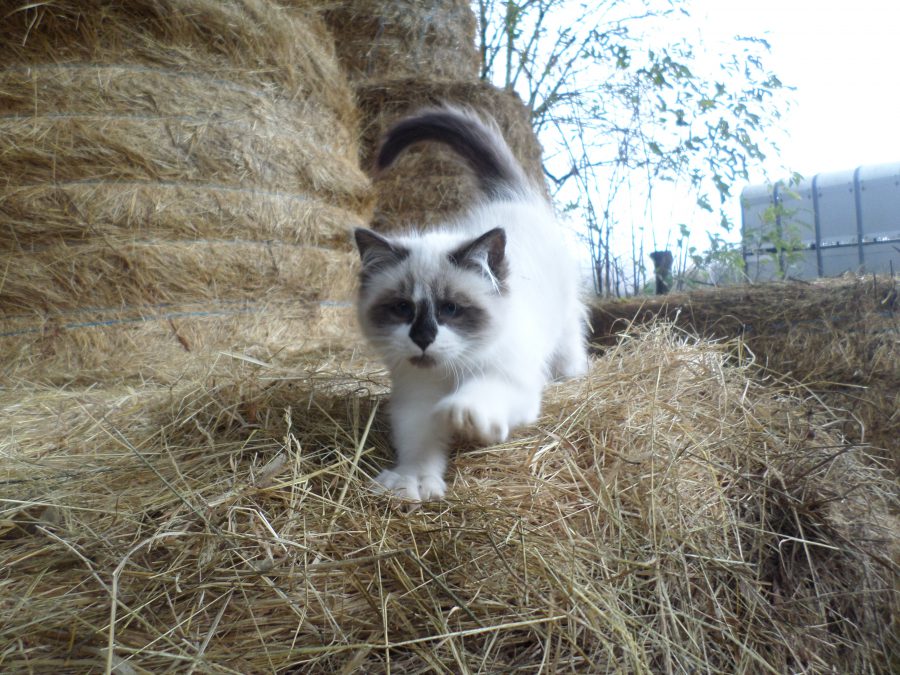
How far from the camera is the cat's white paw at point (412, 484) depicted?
1292mm

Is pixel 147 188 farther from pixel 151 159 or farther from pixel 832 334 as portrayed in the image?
pixel 832 334

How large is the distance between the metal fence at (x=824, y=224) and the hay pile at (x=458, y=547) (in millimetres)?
1528

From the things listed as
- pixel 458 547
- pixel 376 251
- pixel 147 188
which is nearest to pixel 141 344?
pixel 147 188

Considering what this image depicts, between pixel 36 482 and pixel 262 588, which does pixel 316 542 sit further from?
pixel 36 482

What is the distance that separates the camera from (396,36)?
3.94m

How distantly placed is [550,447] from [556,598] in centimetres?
48

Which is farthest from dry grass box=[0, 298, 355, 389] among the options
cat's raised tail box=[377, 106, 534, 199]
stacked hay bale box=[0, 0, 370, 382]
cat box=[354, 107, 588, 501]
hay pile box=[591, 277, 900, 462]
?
hay pile box=[591, 277, 900, 462]

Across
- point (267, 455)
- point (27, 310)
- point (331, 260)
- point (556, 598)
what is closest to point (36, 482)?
point (267, 455)

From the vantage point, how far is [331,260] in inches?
128

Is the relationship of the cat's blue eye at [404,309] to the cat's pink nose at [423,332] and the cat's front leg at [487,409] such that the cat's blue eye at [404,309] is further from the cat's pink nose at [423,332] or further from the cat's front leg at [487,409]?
the cat's front leg at [487,409]

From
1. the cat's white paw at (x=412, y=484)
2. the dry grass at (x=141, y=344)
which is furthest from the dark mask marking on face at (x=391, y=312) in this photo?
the dry grass at (x=141, y=344)

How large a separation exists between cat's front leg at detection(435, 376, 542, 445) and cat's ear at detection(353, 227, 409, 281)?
16.9 inches

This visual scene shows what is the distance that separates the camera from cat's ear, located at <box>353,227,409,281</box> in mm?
1690

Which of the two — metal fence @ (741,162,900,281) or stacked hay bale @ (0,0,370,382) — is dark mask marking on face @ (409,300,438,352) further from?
metal fence @ (741,162,900,281)
